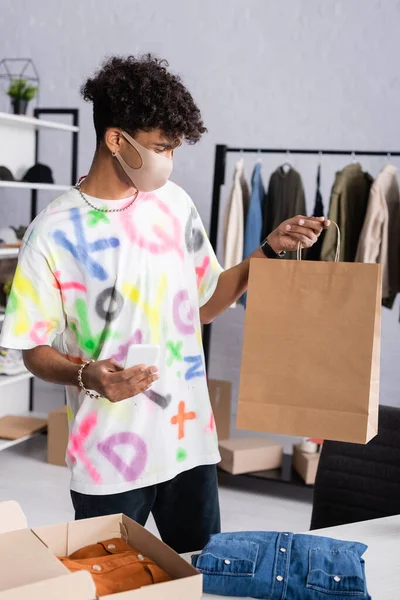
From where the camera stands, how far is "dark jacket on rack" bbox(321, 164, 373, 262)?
11.9ft

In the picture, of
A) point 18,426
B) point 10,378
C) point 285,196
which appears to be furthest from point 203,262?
point 18,426

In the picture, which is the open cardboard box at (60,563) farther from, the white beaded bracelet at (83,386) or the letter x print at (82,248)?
the letter x print at (82,248)

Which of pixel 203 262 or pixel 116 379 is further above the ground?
pixel 203 262

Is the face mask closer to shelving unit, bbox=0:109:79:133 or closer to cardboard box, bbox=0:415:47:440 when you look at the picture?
shelving unit, bbox=0:109:79:133

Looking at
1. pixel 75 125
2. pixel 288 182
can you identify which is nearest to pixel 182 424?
pixel 288 182

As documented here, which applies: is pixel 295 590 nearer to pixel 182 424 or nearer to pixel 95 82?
pixel 182 424

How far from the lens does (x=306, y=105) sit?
4484 millimetres

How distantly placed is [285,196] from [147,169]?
230 cm

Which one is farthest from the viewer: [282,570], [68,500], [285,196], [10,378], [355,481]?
[10,378]

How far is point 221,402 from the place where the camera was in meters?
Answer: 3.74

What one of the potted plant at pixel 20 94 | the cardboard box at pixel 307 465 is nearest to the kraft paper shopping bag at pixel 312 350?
the cardboard box at pixel 307 465

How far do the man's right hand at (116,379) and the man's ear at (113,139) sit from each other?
0.44 metres

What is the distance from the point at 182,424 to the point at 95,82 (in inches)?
27.9

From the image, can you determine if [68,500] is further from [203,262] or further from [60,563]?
[60,563]
